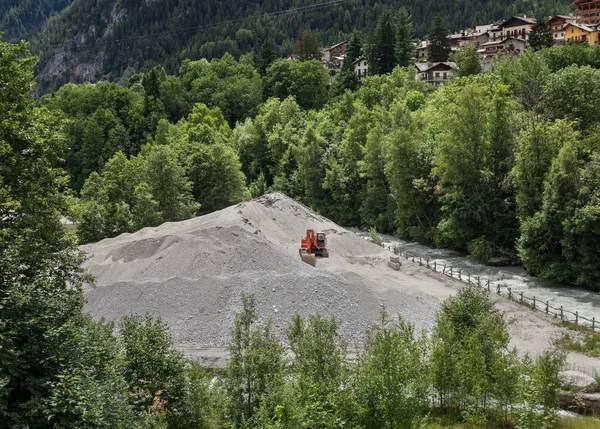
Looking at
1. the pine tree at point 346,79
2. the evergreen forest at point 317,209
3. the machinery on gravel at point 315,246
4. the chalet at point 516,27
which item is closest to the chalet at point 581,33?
the chalet at point 516,27

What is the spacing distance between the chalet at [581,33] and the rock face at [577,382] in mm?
76235

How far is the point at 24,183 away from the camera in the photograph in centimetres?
2314

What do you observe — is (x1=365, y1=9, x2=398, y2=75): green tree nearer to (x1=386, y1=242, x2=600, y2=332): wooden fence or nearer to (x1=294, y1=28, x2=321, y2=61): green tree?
(x1=294, y1=28, x2=321, y2=61): green tree

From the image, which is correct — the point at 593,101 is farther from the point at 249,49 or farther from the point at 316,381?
the point at 249,49

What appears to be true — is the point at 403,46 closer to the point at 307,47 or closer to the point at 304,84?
A: the point at 304,84

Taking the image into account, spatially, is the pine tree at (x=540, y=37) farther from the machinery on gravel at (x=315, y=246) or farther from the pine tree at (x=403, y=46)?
the machinery on gravel at (x=315, y=246)

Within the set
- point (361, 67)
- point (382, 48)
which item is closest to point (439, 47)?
point (382, 48)

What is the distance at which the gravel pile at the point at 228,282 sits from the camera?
32.3 m

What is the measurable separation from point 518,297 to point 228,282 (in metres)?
19.3

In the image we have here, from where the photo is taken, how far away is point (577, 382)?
2559 cm

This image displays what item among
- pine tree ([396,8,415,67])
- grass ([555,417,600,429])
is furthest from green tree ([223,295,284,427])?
pine tree ([396,8,415,67])

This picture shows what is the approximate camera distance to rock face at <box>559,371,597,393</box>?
83.0 ft

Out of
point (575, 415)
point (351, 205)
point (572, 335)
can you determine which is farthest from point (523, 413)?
point (351, 205)

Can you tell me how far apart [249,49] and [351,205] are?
12841cm
